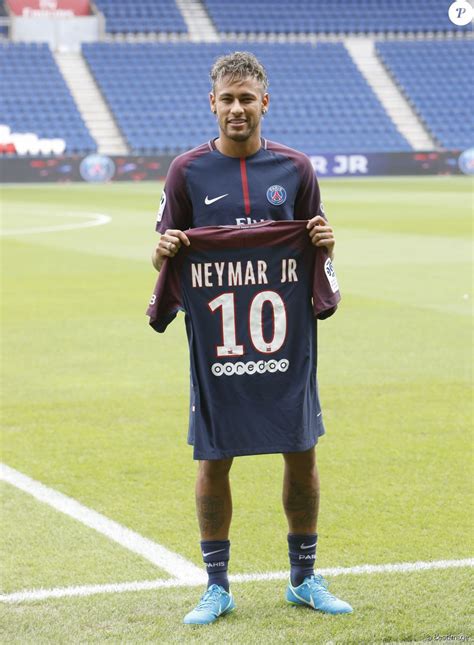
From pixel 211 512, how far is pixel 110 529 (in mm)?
1175

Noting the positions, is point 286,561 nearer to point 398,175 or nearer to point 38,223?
point 38,223

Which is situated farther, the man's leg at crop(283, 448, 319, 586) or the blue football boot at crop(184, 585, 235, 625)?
the man's leg at crop(283, 448, 319, 586)

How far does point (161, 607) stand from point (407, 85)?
157 feet

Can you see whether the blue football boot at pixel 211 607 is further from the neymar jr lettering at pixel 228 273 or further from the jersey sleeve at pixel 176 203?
the jersey sleeve at pixel 176 203

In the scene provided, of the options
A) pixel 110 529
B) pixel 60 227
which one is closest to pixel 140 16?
pixel 60 227

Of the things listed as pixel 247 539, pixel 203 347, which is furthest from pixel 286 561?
pixel 203 347

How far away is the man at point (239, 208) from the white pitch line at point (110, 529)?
0.46 m

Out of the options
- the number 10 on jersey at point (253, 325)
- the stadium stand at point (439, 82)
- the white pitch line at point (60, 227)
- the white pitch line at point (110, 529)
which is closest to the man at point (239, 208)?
the number 10 on jersey at point (253, 325)

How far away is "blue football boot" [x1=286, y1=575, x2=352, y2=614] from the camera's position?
440cm

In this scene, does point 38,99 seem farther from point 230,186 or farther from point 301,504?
point 301,504

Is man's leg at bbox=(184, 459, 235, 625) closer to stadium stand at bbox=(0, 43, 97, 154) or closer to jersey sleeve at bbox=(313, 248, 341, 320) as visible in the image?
jersey sleeve at bbox=(313, 248, 341, 320)

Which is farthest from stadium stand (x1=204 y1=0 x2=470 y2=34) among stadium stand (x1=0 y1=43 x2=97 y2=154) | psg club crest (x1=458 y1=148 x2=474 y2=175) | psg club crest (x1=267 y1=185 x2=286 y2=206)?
psg club crest (x1=267 y1=185 x2=286 y2=206)

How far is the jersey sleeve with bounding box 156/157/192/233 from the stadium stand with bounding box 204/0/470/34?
1876 inches

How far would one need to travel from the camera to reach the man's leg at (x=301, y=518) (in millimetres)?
4523
